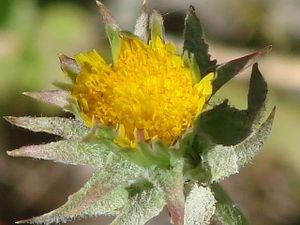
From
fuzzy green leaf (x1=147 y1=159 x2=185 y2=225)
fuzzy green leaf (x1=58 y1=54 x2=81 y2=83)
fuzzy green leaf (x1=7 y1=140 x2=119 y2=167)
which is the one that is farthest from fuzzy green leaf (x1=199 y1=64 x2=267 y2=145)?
fuzzy green leaf (x1=58 y1=54 x2=81 y2=83)

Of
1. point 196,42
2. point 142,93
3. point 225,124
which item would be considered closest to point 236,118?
point 225,124

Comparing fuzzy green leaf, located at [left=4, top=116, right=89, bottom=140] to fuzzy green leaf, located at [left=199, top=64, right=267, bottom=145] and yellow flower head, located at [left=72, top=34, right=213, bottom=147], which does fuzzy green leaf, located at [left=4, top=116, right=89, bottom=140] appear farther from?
fuzzy green leaf, located at [left=199, top=64, right=267, bottom=145]

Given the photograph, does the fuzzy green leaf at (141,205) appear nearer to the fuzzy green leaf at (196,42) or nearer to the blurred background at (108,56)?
the fuzzy green leaf at (196,42)

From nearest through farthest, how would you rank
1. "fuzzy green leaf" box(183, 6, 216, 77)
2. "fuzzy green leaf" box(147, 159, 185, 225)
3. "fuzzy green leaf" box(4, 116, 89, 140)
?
1. "fuzzy green leaf" box(147, 159, 185, 225)
2. "fuzzy green leaf" box(4, 116, 89, 140)
3. "fuzzy green leaf" box(183, 6, 216, 77)

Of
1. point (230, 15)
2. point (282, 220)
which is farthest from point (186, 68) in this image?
point (230, 15)

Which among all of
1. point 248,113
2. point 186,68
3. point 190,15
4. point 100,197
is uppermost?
point 190,15

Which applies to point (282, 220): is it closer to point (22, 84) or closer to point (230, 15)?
point (230, 15)
